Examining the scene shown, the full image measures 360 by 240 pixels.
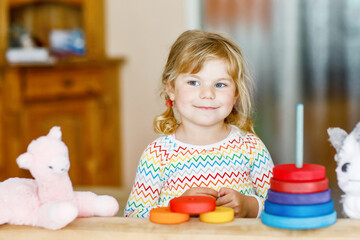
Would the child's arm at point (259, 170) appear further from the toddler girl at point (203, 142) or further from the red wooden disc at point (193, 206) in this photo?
the red wooden disc at point (193, 206)

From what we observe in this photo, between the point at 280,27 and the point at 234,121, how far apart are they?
2.36 meters

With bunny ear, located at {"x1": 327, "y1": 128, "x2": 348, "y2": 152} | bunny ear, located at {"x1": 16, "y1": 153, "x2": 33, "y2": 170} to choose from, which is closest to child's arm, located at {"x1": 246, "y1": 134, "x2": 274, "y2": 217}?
bunny ear, located at {"x1": 327, "y1": 128, "x2": 348, "y2": 152}

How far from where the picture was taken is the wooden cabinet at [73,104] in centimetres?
321

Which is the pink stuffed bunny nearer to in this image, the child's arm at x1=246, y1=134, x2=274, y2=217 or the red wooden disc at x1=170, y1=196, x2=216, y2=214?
the red wooden disc at x1=170, y1=196, x2=216, y2=214

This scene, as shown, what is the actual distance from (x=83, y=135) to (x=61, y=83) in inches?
15.3

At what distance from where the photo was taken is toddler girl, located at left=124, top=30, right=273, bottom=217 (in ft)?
4.44

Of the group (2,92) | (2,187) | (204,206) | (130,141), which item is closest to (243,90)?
(204,206)

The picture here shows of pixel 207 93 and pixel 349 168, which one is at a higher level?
pixel 207 93

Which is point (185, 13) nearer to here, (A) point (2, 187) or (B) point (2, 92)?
(B) point (2, 92)

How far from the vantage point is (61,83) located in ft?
11.0

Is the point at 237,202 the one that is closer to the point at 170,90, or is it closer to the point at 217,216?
the point at 217,216

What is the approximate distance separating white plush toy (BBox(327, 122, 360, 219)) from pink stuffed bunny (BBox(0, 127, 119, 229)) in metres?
0.41

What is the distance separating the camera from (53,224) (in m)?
0.92

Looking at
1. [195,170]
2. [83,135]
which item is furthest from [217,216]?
[83,135]
